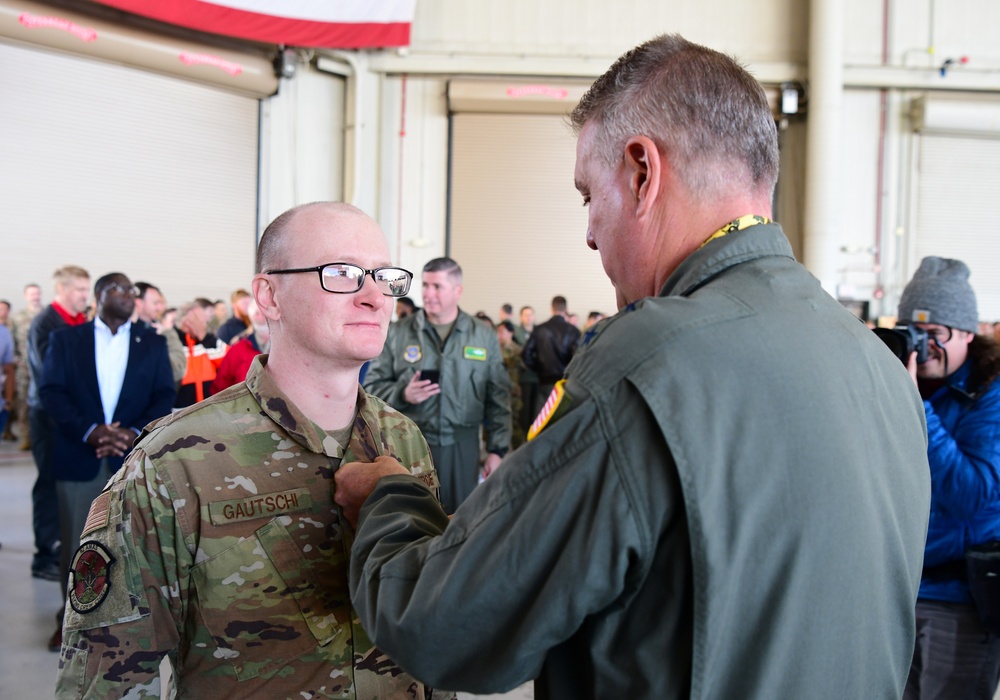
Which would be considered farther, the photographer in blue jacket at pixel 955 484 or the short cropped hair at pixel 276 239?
the photographer in blue jacket at pixel 955 484

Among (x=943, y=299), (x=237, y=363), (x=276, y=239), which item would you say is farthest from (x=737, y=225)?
(x=237, y=363)

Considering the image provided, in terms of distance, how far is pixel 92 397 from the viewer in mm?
3723

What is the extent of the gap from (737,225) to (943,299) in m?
1.64

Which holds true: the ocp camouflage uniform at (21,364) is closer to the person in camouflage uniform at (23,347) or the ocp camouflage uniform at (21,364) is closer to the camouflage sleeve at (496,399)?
the person in camouflage uniform at (23,347)

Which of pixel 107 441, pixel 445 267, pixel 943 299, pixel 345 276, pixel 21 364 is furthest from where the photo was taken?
pixel 21 364

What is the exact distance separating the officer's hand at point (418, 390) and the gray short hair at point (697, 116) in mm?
3113

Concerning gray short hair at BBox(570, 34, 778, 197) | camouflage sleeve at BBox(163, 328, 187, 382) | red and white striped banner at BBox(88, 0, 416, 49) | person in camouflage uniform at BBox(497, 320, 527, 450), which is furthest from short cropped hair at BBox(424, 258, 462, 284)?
red and white striped banner at BBox(88, 0, 416, 49)

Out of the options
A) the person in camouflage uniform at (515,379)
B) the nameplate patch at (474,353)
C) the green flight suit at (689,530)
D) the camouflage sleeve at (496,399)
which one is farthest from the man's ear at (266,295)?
the person in camouflage uniform at (515,379)

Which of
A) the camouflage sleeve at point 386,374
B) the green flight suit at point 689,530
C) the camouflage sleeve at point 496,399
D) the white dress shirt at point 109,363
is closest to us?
the green flight suit at point 689,530

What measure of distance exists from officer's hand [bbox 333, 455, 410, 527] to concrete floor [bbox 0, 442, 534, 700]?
235 cm

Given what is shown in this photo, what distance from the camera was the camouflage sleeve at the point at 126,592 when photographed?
1.32 m

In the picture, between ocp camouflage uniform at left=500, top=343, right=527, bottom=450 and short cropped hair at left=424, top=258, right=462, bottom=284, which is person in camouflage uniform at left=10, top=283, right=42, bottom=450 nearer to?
ocp camouflage uniform at left=500, top=343, right=527, bottom=450

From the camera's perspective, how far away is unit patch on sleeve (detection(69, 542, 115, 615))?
1316mm

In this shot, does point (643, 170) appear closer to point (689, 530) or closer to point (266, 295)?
point (689, 530)
